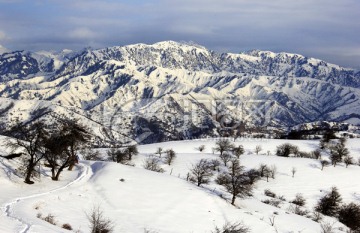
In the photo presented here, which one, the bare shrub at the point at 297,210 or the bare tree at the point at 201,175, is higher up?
the bare tree at the point at 201,175

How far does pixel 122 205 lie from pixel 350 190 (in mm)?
83771

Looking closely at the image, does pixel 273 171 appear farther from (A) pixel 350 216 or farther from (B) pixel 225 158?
(A) pixel 350 216

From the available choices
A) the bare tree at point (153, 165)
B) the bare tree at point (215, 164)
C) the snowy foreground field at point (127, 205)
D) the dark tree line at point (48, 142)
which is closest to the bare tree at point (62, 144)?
the dark tree line at point (48, 142)

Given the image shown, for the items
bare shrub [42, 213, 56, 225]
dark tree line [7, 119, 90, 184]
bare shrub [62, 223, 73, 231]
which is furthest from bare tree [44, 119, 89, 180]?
bare shrub [62, 223, 73, 231]

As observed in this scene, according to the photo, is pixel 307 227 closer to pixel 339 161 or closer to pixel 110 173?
pixel 110 173

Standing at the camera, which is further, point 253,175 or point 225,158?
point 225,158

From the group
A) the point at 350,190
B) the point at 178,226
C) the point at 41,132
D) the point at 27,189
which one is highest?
the point at 41,132

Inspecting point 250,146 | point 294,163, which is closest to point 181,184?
point 294,163

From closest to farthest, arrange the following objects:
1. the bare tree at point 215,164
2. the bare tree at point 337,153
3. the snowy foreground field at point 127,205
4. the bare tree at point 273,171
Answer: the snowy foreground field at point 127,205, the bare tree at point 273,171, the bare tree at point 215,164, the bare tree at point 337,153

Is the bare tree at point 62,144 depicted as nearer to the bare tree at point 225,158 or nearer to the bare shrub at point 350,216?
the bare shrub at point 350,216

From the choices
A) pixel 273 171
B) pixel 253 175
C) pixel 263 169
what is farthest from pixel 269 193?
pixel 273 171

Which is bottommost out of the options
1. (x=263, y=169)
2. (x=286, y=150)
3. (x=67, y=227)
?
(x=263, y=169)

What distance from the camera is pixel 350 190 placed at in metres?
115

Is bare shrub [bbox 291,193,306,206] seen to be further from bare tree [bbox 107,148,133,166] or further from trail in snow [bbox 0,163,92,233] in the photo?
trail in snow [bbox 0,163,92,233]
